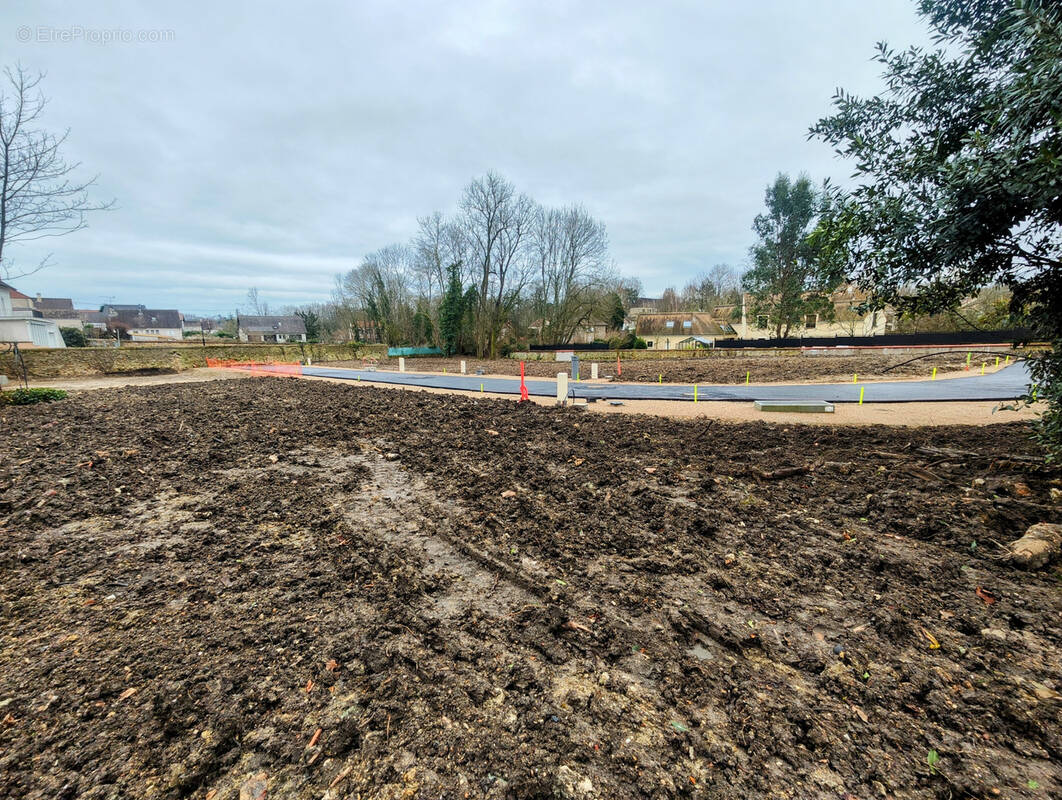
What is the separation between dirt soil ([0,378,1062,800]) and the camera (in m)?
1.72

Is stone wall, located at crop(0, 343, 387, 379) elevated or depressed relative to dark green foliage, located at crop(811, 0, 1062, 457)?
depressed

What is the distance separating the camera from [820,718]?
1.97 m

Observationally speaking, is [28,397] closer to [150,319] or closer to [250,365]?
[250,365]

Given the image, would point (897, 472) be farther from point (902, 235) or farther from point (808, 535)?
point (902, 235)

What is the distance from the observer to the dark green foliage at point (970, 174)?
3289 millimetres

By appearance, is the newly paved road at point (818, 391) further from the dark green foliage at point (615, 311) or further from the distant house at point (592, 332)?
the distant house at point (592, 332)

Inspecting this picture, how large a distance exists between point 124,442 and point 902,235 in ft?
35.8

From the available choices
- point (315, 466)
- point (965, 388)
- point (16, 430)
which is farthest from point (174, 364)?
point (965, 388)

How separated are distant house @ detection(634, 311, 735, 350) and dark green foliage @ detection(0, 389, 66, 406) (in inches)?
2049

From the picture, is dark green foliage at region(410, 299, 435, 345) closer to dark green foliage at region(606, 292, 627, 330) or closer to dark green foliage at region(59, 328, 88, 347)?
dark green foliage at region(606, 292, 627, 330)

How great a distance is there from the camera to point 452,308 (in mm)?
45125

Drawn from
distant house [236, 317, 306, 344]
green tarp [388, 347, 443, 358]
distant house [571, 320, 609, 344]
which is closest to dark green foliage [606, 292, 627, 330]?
distant house [571, 320, 609, 344]

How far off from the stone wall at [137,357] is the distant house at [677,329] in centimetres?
4051

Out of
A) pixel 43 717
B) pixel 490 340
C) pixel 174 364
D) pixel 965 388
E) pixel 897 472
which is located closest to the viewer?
pixel 43 717
